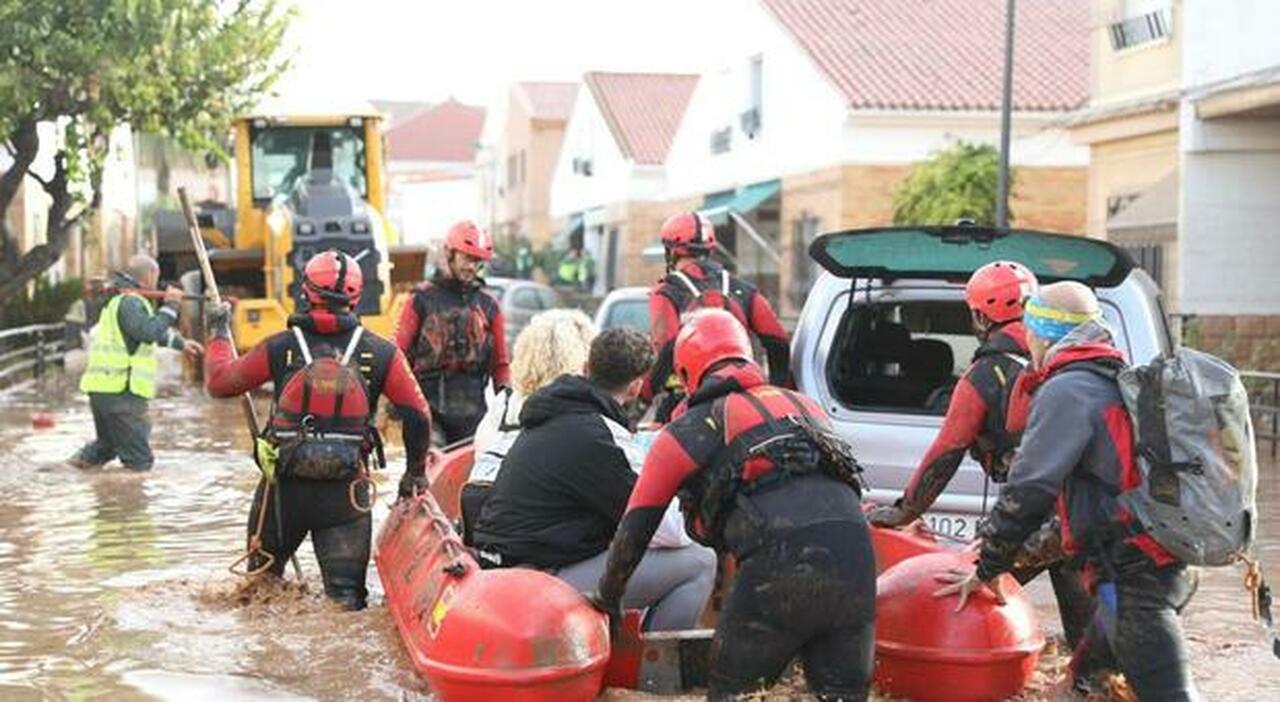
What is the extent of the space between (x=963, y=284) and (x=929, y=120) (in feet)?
82.3

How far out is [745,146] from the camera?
40781 mm

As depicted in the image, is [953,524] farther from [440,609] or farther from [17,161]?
[17,161]

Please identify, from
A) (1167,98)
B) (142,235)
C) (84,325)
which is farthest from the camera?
(84,325)

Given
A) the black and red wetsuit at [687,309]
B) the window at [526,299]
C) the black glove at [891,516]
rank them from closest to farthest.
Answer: the black glove at [891,516]
the black and red wetsuit at [687,309]
the window at [526,299]

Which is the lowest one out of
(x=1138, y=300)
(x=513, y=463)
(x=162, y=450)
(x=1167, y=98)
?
(x=162, y=450)

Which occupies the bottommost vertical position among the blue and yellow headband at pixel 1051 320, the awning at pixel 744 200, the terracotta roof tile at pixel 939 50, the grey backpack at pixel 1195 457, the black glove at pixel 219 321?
the grey backpack at pixel 1195 457

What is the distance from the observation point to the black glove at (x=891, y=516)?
734 cm

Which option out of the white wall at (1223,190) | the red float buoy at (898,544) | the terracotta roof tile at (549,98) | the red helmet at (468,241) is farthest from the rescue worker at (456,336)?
the terracotta roof tile at (549,98)

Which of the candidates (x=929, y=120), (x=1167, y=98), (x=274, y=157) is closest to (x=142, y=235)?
(x=274, y=157)

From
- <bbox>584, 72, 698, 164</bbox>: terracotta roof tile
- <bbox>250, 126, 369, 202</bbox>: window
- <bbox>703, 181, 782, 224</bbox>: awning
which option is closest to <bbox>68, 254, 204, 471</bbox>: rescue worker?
<bbox>250, 126, 369, 202</bbox>: window

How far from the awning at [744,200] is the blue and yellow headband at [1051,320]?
30.9 meters

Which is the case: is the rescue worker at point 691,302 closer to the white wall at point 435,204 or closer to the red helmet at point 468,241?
the red helmet at point 468,241

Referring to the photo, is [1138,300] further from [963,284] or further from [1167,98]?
[1167,98]

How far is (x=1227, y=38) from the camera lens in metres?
21.0
